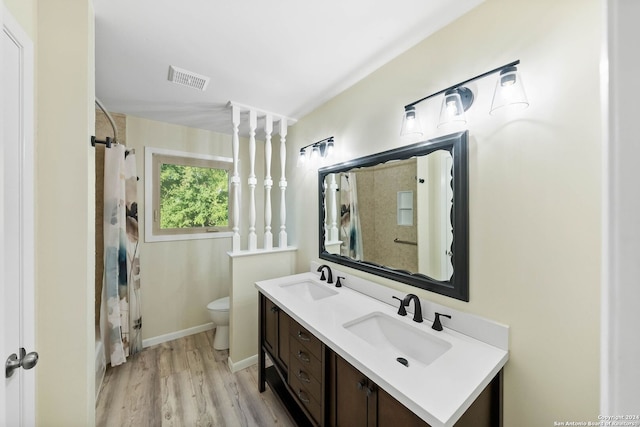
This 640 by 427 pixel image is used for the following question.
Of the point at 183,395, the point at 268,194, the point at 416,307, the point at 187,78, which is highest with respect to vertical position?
the point at 187,78

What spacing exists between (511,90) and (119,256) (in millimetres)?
2942

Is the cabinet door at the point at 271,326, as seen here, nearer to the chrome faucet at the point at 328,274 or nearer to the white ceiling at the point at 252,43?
the chrome faucet at the point at 328,274

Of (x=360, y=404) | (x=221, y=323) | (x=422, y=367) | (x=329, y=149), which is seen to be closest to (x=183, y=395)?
(x=221, y=323)

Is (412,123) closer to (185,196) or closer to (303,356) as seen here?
(303,356)

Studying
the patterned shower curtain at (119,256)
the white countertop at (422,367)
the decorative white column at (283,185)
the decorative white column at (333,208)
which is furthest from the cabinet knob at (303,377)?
the patterned shower curtain at (119,256)

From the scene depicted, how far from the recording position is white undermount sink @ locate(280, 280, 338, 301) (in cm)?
190

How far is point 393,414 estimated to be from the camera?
878 mm

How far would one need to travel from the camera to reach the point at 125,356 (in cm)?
215

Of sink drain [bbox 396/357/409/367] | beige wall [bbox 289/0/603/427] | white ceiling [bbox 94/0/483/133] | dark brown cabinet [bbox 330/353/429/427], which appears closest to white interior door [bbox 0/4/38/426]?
white ceiling [bbox 94/0/483/133]

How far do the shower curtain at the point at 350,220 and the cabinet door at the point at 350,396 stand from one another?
31.8 inches

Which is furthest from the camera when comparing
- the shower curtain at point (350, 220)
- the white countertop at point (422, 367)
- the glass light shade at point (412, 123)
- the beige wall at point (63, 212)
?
the shower curtain at point (350, 220)

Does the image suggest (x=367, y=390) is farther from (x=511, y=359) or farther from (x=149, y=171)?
(x=149, y=171)

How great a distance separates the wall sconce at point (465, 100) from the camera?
100cm

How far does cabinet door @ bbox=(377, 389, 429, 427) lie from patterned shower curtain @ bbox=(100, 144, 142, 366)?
229 cm
